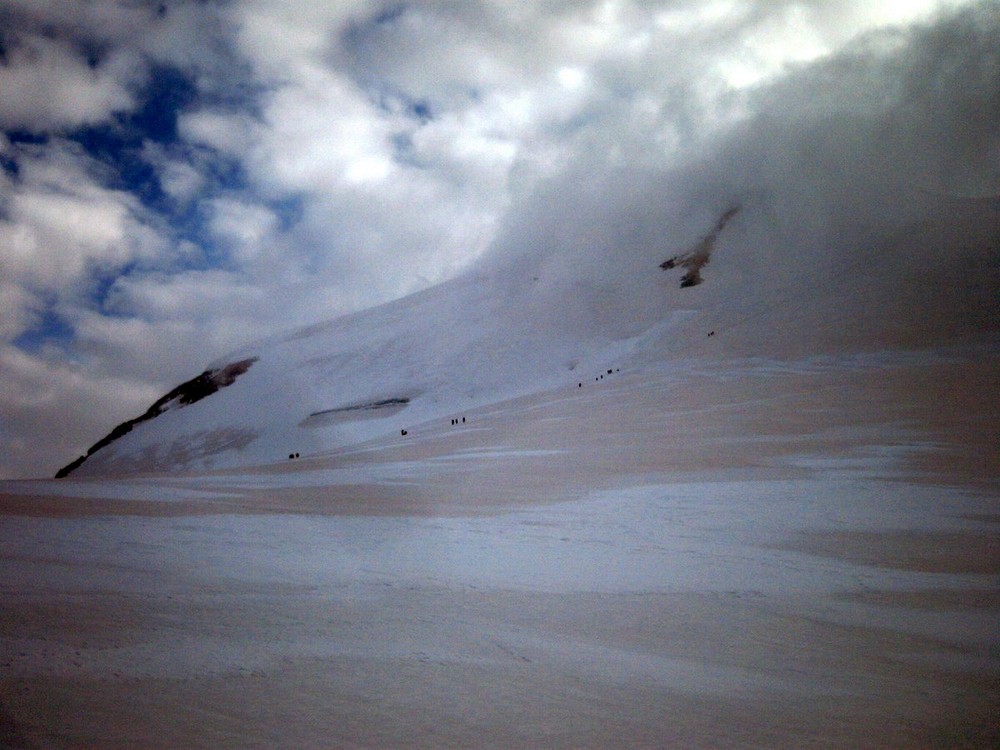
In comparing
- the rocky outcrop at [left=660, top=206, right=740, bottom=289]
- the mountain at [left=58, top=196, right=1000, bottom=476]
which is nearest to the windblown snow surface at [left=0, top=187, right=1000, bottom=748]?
the mountain at [left=58, top=196, right=1000, bottom=476]

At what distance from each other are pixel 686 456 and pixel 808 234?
5049 cm

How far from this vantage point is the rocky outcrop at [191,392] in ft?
194

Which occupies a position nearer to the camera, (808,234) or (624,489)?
(624,489)

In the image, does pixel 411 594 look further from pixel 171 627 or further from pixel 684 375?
pixel 684 375

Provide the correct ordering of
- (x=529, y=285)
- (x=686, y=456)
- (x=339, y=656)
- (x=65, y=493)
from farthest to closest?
(x=529, y=285)
(x=686, y=456)
(x=65, y=493)
(x=339, y=656)

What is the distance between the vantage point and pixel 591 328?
52656 mm

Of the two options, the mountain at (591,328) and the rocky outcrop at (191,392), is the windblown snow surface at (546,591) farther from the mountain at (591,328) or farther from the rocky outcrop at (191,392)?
the rocky outcrop at (191,392)

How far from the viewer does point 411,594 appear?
492cm

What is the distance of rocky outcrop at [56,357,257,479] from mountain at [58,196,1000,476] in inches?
12.8

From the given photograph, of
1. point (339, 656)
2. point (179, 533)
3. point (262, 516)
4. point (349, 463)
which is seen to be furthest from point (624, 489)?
point (349, 463)

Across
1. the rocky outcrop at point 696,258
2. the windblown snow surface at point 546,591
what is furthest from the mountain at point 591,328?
the windblown snow surface at point 546,591

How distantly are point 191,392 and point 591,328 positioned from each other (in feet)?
135

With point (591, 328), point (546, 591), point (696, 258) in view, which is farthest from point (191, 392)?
point (546, 591)

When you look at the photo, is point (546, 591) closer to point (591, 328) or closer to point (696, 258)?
point (591, 328)
